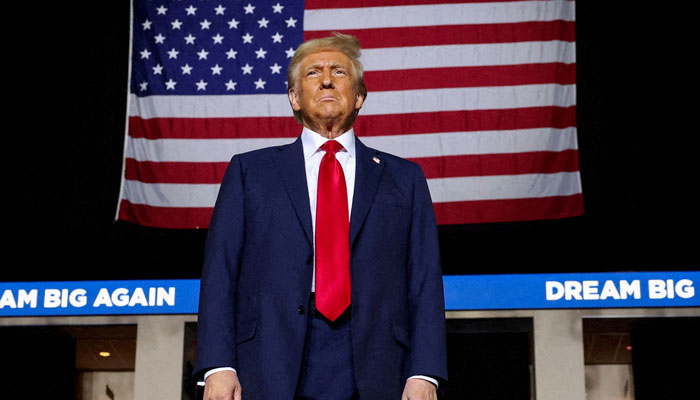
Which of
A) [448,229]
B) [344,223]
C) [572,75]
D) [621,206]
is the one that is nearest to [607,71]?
[572,75]

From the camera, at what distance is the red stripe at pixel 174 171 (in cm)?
612

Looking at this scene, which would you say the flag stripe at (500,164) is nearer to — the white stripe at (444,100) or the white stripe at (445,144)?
the white stripe at (445,144)

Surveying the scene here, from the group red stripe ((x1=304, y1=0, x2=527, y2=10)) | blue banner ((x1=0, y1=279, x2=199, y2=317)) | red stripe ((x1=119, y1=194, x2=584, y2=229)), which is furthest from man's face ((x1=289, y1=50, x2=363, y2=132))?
blue banner ((x1=0, y1=279, x2=199, y2=317))

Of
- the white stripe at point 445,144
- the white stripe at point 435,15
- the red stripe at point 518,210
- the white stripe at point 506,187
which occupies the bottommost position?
the red stripe at point 518,210

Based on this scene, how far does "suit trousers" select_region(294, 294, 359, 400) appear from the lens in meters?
2.19

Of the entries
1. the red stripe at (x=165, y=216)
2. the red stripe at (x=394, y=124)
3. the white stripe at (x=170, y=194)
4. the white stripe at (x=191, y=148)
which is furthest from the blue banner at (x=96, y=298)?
the red stripe at (x=394, y=124)

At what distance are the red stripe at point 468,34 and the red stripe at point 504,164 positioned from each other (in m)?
0.76

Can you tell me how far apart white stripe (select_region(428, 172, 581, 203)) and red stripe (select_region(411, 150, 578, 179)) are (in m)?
0.03

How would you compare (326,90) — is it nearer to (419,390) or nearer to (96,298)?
(419,390)

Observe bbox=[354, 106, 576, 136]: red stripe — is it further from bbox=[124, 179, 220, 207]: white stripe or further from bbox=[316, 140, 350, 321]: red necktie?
bbox=[316, 140, 350, 321]: red necktie

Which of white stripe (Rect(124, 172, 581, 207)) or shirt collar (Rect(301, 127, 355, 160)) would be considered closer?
shirt collar (Rect(301, 127, 355, 160))

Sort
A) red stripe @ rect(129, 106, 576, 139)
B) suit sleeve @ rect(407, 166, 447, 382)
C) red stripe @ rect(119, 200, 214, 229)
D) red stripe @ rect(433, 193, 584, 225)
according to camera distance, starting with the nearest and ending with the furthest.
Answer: suit sleeve @ rect(407, 166, 447, 382) < red stripe @ rect(433, 193, 584, 225) < red stripe @ rect(129, 106, 576, 139) < red stripe @ rect(119, 200, 214, 229)

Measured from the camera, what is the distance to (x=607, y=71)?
6.34 metres

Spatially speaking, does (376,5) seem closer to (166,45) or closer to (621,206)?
(166,45)
